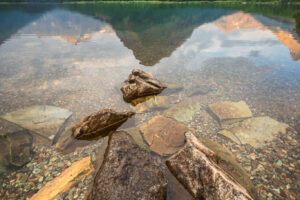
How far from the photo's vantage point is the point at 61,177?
6.94 m

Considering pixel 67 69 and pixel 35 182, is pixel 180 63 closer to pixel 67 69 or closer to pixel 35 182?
pixel 67 69

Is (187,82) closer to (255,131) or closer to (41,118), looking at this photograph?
(255,131)

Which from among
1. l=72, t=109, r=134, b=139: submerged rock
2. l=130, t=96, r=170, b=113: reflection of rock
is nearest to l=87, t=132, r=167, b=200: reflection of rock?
l=72, t=109, r=134, b=139: submerged rock

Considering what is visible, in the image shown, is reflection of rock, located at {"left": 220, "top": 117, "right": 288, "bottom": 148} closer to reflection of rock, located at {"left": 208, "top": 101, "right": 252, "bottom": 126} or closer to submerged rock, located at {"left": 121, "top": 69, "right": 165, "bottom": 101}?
reflection of rock, located at {"left": 208, "top": 101, "right": 252, "bottom": 126}

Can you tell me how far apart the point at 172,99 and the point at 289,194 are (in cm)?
890

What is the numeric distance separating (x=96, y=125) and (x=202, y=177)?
6.40 meters

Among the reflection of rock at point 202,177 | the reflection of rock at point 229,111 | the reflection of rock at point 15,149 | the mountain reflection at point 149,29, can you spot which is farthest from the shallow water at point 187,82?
the reflection of rock at point 202,177

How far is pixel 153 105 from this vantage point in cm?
1223

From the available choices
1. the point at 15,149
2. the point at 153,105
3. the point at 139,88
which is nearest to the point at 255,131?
the point at 153,105

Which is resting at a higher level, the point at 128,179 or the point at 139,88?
the point at 128,179

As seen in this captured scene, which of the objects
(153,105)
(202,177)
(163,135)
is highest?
(202,177)

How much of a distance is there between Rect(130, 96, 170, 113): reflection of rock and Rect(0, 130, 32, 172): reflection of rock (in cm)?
677

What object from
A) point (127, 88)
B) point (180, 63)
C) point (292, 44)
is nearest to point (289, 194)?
point (127, 88)

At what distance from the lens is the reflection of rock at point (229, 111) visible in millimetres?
10531
